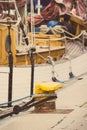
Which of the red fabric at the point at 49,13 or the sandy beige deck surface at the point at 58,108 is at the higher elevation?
the red fabric at the point at 49,13

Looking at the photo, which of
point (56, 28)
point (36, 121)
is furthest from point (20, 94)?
point (56, 28)

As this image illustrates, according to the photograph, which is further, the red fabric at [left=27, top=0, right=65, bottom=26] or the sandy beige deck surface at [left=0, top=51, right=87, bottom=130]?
the red fabric at [left=27, top=0, right=65, bottom=26]

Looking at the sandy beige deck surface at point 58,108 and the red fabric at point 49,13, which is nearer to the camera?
the sandy beige deck surface at point 58,108

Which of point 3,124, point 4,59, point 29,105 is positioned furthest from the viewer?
point 4,59

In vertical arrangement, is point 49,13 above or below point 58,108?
above

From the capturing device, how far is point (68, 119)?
20.1 ft

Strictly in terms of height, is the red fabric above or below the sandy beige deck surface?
above

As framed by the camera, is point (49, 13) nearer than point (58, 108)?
No

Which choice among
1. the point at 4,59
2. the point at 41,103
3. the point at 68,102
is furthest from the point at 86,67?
the point at 41,103

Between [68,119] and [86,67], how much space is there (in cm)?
641

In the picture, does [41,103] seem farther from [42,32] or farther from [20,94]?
[42,32]

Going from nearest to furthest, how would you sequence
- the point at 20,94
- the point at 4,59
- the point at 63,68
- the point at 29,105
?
1. the point at 29,105
2. the point at 20,94
3. the point at 63,68
4. the point at 4,59

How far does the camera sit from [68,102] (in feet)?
24.3

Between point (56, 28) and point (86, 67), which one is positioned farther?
point (56, 28)
